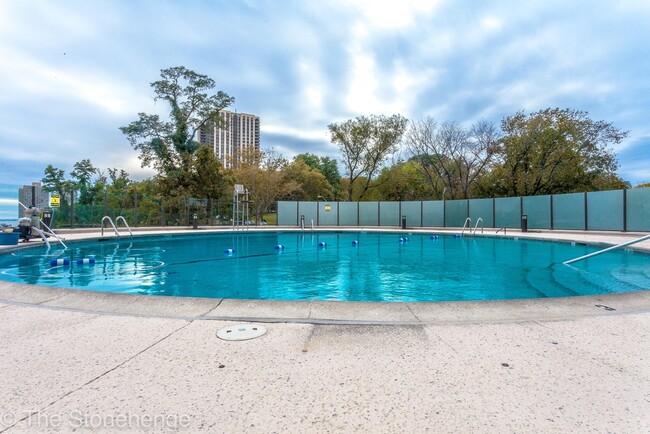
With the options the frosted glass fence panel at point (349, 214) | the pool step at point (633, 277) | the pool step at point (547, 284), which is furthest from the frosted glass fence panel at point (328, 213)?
the pool step at point (633, 277)

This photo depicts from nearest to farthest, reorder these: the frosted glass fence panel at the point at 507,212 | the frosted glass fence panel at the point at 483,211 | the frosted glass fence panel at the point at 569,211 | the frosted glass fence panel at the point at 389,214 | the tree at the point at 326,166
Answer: the frosted glass fence panel at the point at 569,211
the frosted glass fence panel at the point at 507,212
the frosted glass fence panel at the point at 483,211
the frosted glass fence panel at the point at 389,214
the tree at the point at 326,166

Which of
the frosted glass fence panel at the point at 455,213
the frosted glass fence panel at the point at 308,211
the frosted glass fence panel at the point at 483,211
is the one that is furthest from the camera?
the frosted glass fence panel at the point at 308,211

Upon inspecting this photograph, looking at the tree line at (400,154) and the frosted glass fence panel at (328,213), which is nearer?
the tree line at (400,154)

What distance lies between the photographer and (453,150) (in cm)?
2702

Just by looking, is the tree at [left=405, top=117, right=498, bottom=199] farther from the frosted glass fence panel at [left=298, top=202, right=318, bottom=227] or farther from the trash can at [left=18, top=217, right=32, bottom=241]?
the trash can at [left=18, top=217, right=32, bottom=241]

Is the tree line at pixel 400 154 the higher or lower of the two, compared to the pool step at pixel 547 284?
higher

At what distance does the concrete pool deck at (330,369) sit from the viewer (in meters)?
1.44

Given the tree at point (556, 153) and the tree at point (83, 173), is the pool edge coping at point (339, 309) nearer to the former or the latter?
the tree at point (556, 153)

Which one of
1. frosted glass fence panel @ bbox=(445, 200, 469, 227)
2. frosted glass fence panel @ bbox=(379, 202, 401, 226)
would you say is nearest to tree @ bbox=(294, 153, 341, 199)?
frosted glass fence panel @ bbox=(379, 202, 401, 226)

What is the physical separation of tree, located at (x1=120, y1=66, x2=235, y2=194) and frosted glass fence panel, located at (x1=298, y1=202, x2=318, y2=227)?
878 cm

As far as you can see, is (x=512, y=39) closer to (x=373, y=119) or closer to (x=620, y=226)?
(x=620, y=226)

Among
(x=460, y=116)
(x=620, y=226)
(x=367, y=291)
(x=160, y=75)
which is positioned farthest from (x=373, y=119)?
(x=367, y=291)

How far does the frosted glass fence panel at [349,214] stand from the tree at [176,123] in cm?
1208

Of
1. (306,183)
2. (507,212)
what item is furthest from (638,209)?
(306,183)
